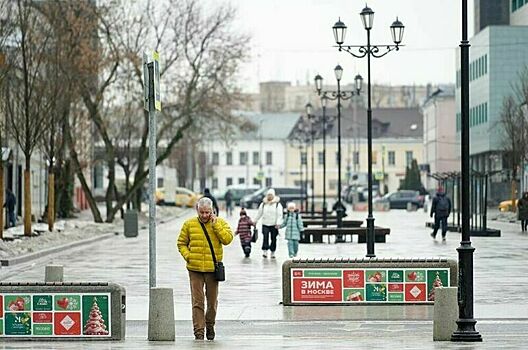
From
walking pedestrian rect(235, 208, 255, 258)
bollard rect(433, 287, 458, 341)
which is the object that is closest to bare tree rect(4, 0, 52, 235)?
walking pedestrian rect(235, 208, 255, 258)

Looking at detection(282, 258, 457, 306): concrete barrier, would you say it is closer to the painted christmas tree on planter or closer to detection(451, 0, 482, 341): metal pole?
detection(451, 0, 482, 341): metal pole

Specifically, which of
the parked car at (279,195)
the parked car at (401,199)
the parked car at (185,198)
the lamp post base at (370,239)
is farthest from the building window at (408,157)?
the lamp post base at (370,239)

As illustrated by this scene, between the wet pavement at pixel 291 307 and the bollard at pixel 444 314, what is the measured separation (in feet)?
1.02

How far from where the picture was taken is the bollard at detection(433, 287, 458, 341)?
17172 millimetres

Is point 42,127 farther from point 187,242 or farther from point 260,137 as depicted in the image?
point 260,137

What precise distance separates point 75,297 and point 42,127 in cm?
3138

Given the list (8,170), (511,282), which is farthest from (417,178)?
(511,282)

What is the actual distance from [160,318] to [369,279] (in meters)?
6.09

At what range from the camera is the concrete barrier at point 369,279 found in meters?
22.7

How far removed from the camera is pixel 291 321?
2088cm

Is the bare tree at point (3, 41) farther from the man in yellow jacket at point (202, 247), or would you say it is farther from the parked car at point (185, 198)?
the parked car at point (185, 198)

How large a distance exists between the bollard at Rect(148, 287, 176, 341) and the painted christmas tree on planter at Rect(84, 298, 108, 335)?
674 mm

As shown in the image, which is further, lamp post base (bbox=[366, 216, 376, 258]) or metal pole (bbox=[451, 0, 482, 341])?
lamp post base (bbox=[366, 216, 376, 258])

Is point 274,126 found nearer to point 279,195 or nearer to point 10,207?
point 279,195
